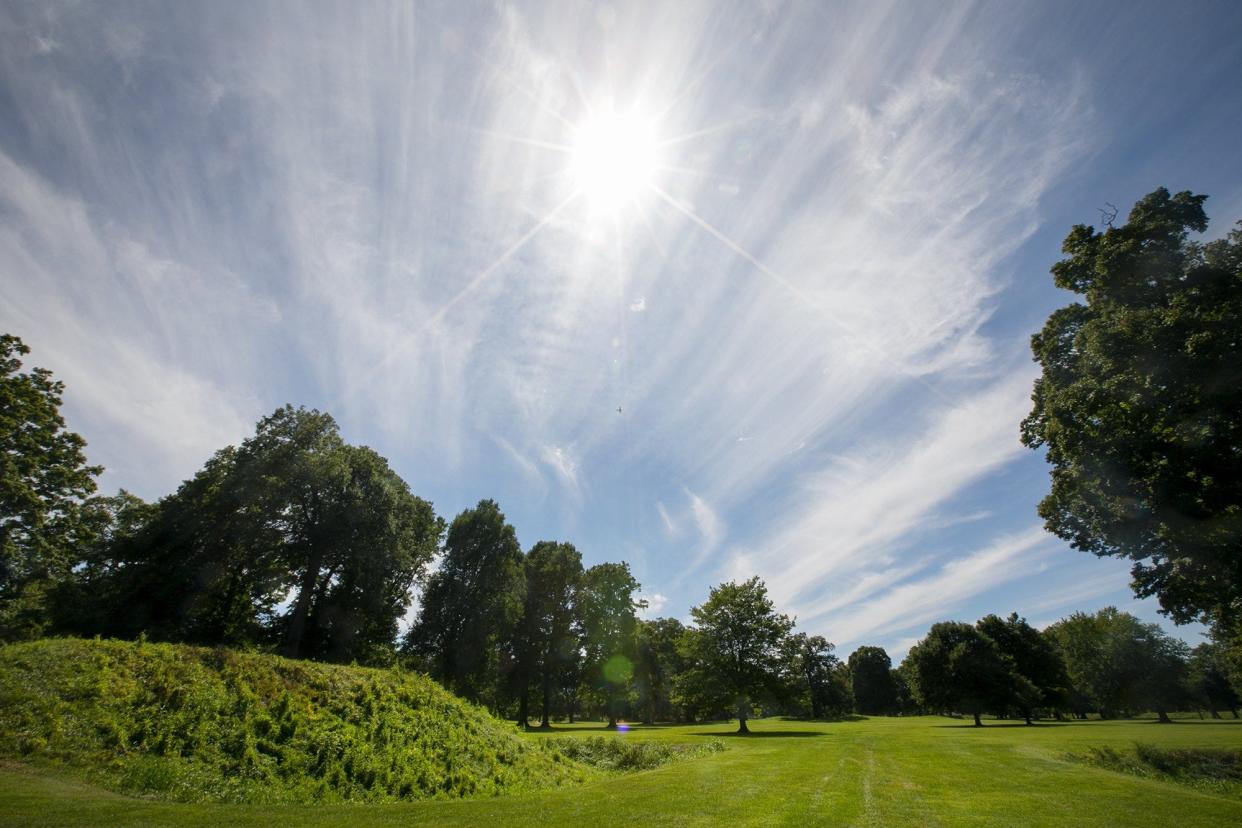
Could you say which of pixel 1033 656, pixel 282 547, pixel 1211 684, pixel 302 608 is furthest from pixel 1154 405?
pixel 1211 684

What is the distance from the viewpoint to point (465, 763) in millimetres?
18766

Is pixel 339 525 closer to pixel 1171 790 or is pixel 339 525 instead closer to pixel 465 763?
pixel 465 763

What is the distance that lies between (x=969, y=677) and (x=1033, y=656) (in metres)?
21.6

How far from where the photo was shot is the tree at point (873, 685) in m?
122

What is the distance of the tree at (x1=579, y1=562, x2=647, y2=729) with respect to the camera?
57469mm

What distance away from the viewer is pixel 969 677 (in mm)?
59469

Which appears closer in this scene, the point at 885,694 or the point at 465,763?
the point at 465,763

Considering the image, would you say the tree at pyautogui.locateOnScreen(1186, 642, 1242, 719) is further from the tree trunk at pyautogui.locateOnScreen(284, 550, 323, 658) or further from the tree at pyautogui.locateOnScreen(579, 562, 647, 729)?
the tree trunk at pyautogui.locateOnScreen(284, 550, 323, 658)

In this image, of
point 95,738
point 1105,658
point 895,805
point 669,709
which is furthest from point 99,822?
point 1105,658

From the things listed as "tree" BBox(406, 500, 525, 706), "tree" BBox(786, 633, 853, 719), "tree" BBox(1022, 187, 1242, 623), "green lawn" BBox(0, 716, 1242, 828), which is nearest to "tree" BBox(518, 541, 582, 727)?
"tree" BBox(406, 500, 525, 706)

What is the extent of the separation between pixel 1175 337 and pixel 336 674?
3515 centimetres

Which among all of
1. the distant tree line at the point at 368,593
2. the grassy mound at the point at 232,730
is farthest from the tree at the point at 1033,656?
the grassy mound at the point at 232,730

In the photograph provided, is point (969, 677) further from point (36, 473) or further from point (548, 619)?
point (36, 473)

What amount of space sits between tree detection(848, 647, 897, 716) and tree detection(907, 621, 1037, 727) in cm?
6828
